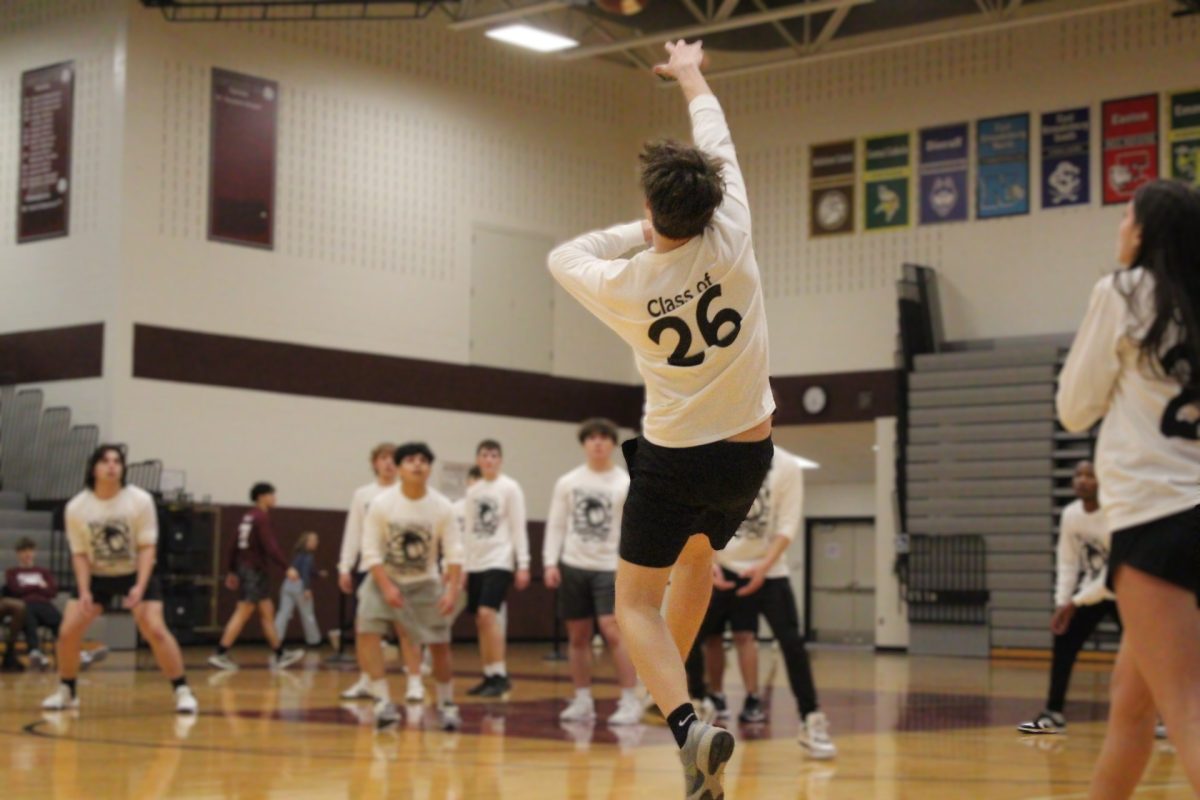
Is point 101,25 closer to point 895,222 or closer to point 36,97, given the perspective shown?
point 36,97

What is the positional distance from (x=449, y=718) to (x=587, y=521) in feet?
6.61

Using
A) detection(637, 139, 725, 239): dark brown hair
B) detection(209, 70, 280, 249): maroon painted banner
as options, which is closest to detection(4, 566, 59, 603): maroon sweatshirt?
detection(209, 70, 280, 249): maroon painted banner

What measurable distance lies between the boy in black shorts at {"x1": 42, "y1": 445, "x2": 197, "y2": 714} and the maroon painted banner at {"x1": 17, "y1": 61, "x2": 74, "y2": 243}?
11414mm

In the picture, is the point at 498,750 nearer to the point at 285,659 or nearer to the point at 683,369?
the point at 683,369

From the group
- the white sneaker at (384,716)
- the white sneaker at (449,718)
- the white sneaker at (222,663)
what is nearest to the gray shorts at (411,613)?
the white sneaker at (449,718)

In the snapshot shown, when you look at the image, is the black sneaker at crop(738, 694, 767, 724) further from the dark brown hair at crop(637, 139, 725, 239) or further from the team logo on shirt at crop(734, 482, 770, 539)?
the dark brown hair at crop(637, 139, 725, 239)

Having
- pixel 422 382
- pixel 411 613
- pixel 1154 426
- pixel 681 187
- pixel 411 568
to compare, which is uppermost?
pixel 422 382

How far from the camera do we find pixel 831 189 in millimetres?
25938

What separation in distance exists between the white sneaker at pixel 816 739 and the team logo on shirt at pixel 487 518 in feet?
17.1

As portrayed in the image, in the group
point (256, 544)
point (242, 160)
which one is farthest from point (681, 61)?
point (242, 160)

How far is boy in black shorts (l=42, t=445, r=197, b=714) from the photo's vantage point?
1166cm

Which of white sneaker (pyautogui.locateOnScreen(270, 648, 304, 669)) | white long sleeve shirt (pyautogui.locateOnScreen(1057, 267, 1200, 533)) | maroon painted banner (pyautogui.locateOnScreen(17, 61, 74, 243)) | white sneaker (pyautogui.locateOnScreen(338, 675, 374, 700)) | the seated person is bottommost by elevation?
white sneaker (pyautogui.locateOnScreen(270, 648, 304, 669))

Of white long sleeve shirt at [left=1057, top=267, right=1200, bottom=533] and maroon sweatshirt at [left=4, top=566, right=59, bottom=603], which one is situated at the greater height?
white long sleeve shirt at [left=1057, top=267, right=1200, bottom=533]

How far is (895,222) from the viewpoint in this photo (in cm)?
2530
